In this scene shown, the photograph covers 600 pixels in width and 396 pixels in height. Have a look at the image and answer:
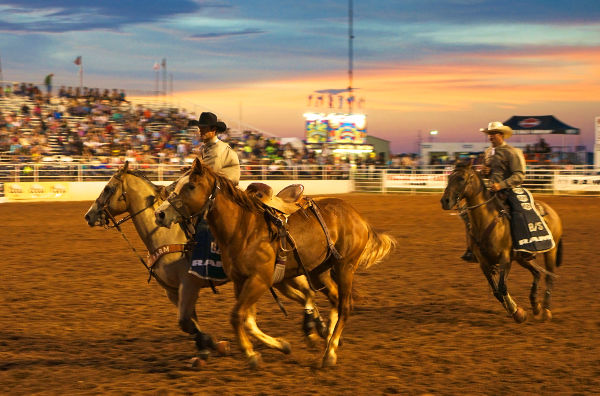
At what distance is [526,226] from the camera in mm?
6441

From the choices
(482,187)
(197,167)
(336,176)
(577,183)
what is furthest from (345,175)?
(197,167)

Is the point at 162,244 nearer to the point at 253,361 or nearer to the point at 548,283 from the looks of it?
the point at 253,361

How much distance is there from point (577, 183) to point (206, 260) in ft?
76.9

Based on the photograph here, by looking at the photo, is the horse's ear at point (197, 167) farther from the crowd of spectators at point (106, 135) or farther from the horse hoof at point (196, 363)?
the crowd of spectators at point (106, 135)

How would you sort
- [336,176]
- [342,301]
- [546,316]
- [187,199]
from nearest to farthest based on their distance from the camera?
[187,199] → [342,301] → [546,316] → [336,176]

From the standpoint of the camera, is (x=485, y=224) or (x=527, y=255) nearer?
(x=485, y=224)

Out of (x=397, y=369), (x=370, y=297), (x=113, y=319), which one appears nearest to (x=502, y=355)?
(x=397, y=369)

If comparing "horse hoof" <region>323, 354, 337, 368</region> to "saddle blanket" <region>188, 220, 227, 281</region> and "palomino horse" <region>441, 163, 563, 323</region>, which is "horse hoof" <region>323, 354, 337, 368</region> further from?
"palomino horse" <region>441, 163, 563, 323</region>

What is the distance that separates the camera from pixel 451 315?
256 inches

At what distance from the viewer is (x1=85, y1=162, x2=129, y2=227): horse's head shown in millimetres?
5301

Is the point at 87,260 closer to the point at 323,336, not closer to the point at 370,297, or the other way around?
the point at 370,297

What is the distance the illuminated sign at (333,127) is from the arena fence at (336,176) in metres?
15.5

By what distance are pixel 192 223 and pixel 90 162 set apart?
2124cm

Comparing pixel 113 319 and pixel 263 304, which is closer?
pixel 113 319
